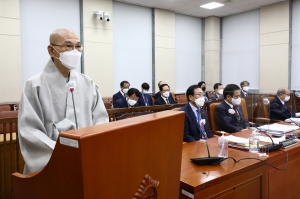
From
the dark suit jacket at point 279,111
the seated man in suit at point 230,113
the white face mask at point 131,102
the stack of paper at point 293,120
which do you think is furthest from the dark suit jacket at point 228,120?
the white face mask at point 131,102

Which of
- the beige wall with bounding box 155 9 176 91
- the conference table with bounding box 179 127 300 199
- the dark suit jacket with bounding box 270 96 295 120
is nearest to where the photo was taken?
the conference table with bounding box 179 127 300 199

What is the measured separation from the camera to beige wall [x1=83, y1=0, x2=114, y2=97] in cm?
632

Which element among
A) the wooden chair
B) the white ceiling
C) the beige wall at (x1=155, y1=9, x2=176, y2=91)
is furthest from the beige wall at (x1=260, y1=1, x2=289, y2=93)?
the wooden chair

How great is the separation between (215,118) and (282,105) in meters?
0.91

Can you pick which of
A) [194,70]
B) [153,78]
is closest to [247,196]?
[153,78]

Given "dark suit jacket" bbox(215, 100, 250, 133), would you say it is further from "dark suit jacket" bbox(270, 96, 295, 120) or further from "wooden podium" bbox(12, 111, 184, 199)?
"wooden podium" bbox(12, 111, 184, 199)

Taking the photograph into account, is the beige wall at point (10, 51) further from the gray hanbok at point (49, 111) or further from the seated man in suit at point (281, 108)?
the seated man in suit at point (281, 108)

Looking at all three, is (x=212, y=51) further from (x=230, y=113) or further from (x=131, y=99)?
(x=230, y=113)

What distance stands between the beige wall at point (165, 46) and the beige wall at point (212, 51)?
1.46 m

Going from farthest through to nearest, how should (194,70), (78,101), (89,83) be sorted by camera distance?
(194,70) → (89,83) → (78,101)

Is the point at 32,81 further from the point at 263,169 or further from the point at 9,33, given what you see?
the point at 9,33

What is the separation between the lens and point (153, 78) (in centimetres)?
771

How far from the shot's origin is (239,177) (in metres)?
1.54

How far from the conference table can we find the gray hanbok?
0.60 m
